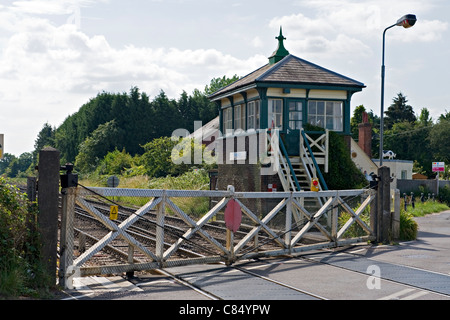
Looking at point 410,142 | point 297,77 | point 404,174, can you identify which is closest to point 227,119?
point 297,77

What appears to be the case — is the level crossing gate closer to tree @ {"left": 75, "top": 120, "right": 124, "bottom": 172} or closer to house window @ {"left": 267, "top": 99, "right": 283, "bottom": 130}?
house window @ {"left": 267, "top": 99, "right": 283, "bottom": 130}

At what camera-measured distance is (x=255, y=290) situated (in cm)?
851

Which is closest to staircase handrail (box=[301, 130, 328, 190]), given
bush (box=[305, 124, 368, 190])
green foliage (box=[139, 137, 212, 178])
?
bush (box=[305, 124, 368, 190])

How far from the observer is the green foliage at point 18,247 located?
7.57m

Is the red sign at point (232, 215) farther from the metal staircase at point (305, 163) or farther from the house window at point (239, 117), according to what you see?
the house window at point (239, 117)

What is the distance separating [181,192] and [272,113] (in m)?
12.6

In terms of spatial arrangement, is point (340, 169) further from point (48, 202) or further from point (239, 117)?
point (48, 202)

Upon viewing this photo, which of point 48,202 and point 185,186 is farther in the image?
point 185,186

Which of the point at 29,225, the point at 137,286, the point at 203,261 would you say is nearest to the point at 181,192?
the point at 203,261

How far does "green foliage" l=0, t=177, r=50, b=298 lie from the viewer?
757cm

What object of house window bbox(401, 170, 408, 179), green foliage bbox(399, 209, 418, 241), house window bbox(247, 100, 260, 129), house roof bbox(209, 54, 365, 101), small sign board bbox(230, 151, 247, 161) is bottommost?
green foliage bbox(399, 209, 418, 241)

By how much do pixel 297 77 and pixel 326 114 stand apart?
1964 millimetres

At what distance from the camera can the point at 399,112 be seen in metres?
80.6

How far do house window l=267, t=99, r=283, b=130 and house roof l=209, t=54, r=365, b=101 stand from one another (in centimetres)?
85
